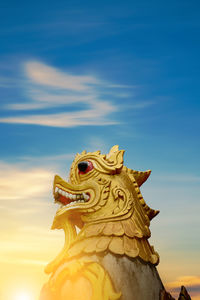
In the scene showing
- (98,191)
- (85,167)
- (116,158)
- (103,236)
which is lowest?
(103,236)

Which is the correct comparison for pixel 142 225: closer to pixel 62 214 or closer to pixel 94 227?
pixel 94 227

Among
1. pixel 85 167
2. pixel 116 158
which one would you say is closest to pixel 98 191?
pixel 85 167

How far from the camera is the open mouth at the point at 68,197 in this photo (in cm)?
798

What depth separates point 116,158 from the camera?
840 cm

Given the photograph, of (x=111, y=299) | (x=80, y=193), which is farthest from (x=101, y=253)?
(x=80, y=193)

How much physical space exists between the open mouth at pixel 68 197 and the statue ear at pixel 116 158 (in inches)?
31.2

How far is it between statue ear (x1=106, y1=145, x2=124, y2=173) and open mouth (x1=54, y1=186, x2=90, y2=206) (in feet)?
2.60

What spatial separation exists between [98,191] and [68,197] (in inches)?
23.9

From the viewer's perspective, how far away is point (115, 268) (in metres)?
7.02

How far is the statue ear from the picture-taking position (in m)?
8.21

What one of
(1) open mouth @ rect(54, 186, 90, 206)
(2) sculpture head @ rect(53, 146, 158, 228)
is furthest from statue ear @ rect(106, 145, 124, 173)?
(1) open mouth @ rect(54, 186, 90, 206)

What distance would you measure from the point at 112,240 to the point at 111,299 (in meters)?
1.05

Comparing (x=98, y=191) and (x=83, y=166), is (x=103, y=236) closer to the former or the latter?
(x=98, y=191)

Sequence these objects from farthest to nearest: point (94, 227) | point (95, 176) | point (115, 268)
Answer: point (95, 176) → point (94, 227) → point (115, 268)
